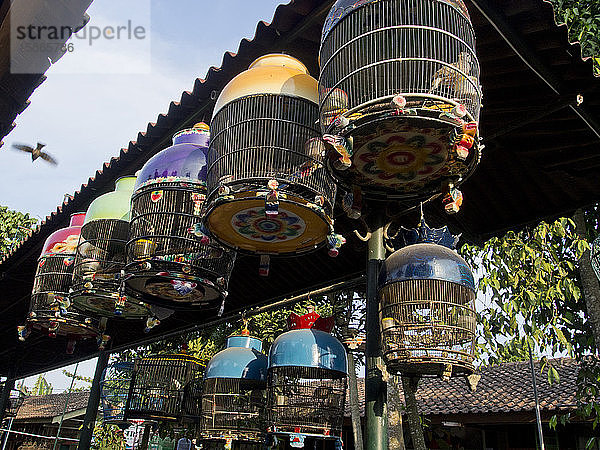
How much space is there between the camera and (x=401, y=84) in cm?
290

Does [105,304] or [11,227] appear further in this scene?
[11,227]

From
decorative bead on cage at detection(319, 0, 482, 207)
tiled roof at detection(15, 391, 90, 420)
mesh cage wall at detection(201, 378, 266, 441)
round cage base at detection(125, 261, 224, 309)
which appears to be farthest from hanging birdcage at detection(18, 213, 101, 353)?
tiled roof at detection(15, 391, 90, 420)

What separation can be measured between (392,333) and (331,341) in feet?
4.35

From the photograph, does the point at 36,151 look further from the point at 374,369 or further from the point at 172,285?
the point at 374,369

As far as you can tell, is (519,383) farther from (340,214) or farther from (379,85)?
(379,85)

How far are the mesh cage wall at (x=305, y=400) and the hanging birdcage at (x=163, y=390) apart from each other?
244 centimetres

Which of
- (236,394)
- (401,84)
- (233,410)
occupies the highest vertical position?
(401,84)

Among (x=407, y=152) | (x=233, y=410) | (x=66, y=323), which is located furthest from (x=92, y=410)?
(x=407, y=152)

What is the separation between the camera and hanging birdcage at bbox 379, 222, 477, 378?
3363mm

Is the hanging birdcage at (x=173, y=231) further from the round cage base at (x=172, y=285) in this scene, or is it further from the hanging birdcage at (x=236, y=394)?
the hanging birdcage at (x=236, y=394)

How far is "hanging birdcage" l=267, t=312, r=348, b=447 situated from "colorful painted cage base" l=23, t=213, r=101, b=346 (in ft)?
9.36

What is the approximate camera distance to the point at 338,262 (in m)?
6.44

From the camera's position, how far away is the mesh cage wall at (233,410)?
5.86 metres

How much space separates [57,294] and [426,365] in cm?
488
